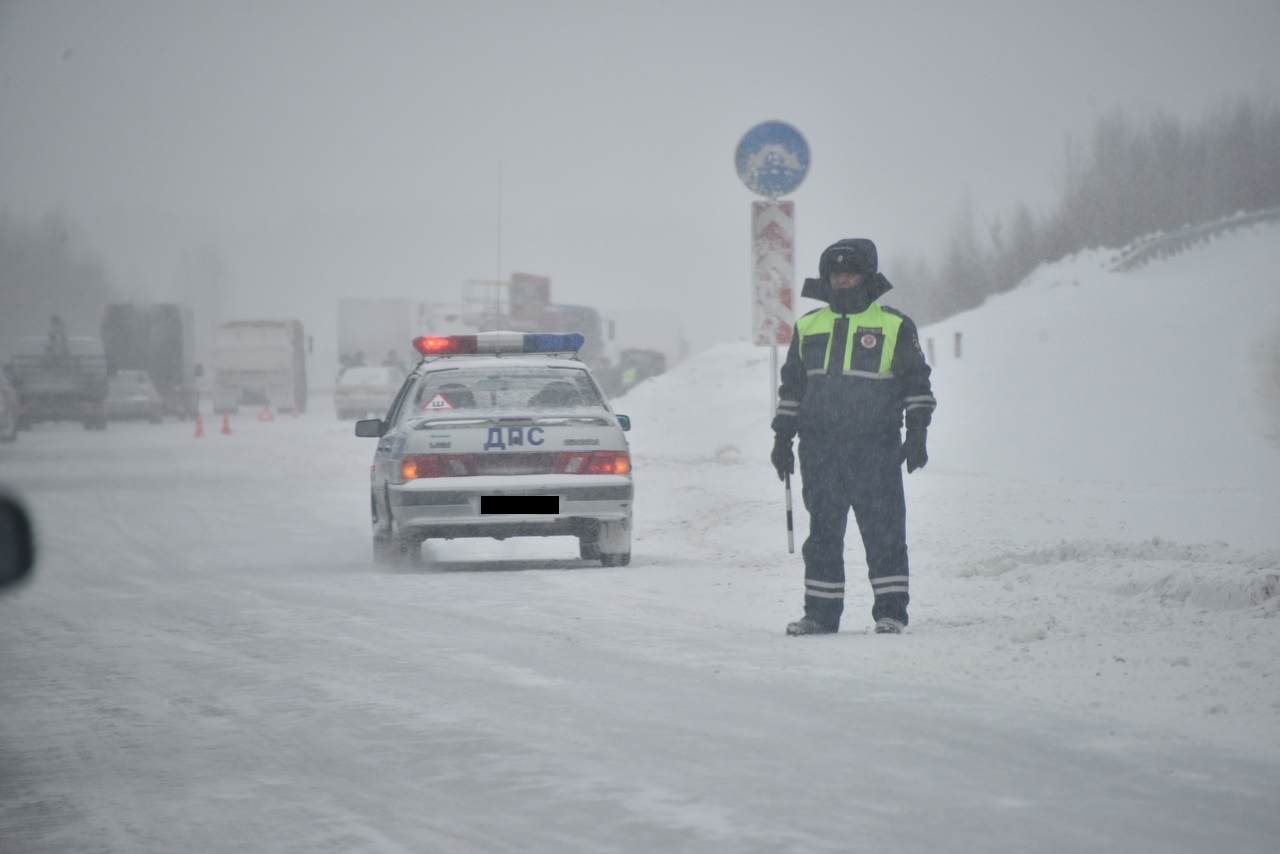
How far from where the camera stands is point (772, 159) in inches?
521

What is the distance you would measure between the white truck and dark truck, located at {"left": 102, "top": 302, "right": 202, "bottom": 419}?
883mm

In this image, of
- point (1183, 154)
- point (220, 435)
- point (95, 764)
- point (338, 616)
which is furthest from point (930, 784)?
point (1183, 154)

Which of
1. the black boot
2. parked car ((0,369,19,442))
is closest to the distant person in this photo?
parked car ((0,369,19,442))

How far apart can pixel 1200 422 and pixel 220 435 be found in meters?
22.2

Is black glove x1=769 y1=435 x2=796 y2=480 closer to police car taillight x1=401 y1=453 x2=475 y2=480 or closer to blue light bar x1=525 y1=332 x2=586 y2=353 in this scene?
police car taillight x1=401 y1=453 x2=475 y2=480

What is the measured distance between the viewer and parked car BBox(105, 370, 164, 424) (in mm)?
47656

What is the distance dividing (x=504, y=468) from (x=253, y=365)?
4281 cm

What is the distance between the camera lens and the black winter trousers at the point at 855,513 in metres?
8.09

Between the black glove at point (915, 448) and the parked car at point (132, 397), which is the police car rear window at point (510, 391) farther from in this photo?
the parked car at point (132, 397)

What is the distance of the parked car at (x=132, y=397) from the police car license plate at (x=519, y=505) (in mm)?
38229

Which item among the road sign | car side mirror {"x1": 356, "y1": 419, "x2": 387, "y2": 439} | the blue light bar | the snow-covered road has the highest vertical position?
the road sign

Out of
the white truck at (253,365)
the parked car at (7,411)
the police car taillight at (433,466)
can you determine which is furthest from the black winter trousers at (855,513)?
the white truck at (253,365)

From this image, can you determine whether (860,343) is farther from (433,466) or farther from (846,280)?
(433,466)

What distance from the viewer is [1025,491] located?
16.6 meters
